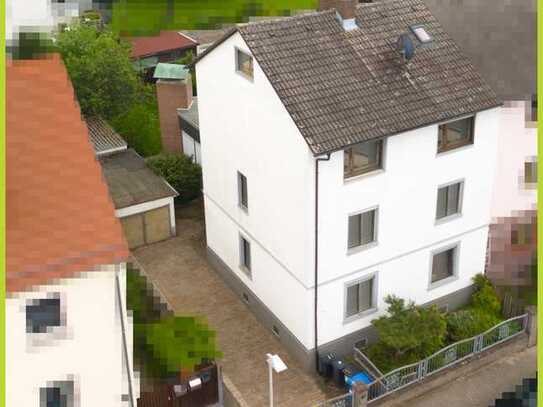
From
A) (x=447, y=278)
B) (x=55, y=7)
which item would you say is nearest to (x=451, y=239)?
(x=447, y=278)

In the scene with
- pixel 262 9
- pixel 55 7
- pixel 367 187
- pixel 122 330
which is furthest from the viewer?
pixel 262 9

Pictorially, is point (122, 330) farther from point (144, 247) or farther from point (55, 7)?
point (55, 7)

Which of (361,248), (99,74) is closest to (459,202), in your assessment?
(361,248)

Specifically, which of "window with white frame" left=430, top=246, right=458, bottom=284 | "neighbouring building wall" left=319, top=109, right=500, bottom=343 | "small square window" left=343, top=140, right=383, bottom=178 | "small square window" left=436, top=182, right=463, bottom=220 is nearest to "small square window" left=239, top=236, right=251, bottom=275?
"neighbouring building wall" left=319, top=109, right=500, bottom=343

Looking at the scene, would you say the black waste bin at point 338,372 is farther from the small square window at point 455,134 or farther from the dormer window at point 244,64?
the dormer window at point 244,64

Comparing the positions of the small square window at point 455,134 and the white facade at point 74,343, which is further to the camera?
the small square window at point 455,134

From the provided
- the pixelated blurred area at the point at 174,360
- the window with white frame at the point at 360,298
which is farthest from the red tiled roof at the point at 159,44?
the window with white frame at the point at 360,298
